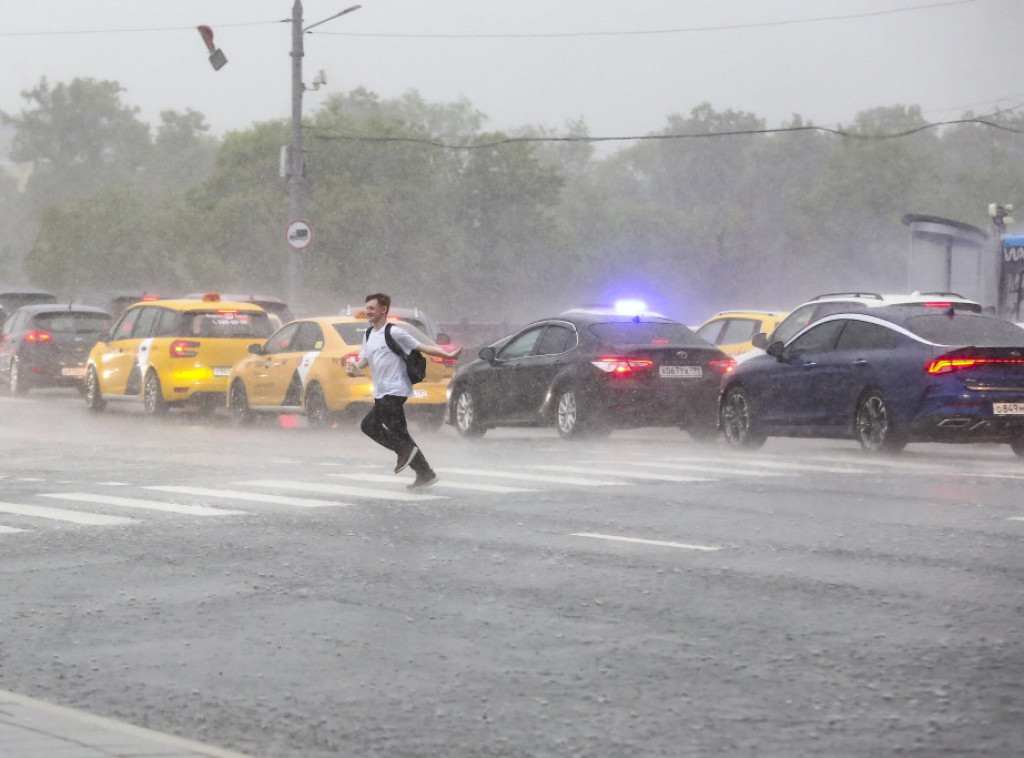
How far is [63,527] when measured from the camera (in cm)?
1244

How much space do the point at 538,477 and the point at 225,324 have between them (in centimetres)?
1220

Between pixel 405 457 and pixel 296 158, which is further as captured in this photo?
pixel 296 158

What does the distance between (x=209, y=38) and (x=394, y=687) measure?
105ft

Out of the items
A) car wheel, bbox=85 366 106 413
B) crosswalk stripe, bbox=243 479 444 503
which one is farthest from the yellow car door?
crosswalk stripe, bbox=243 479 444 503

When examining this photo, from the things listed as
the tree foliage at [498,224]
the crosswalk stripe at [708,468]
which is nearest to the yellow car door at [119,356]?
the crosswalk stripe at [708,468]

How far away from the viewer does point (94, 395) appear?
29000mm

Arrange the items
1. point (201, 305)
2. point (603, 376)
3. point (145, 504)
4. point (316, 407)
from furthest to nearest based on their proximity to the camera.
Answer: point (201, 305), point (316, 407), point (603, 376), point (145, 504)

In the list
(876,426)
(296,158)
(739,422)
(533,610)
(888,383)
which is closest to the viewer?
(533,610)

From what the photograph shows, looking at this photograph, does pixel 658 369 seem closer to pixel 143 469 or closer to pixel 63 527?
pixel 143 469

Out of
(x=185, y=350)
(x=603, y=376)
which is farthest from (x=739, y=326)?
(x=185, y=350)

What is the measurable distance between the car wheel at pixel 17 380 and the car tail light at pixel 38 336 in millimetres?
478

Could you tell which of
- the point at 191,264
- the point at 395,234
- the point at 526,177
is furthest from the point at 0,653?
the point at 526,177

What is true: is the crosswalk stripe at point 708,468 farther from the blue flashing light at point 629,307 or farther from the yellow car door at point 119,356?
the yellow car door at point 119,356

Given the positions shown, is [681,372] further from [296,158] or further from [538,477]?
[296,158]
